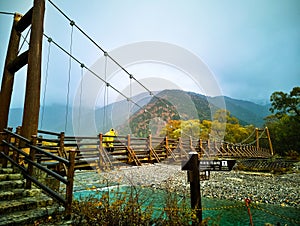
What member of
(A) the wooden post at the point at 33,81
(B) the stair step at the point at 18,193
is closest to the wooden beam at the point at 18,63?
(A) the wooden post at the point at 33,81

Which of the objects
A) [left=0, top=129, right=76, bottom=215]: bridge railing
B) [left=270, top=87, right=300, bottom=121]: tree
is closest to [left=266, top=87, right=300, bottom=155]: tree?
[left=270, top=87, right=300, bottom=121]: tree

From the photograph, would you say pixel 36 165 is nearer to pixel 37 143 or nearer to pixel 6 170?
pixel 6 170

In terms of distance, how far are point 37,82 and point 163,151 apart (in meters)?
5.84

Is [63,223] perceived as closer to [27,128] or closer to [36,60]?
[27,128]

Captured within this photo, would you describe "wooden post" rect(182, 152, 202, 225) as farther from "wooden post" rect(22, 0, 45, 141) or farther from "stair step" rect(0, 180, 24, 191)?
"wooden post" rect(22, 0, 45, 141)

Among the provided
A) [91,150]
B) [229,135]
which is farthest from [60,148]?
[229,135]

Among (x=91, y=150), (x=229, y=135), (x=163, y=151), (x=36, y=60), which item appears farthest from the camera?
(x=229, y=135)

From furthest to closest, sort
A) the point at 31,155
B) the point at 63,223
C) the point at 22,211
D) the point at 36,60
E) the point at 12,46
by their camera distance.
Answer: the point at 12,46
the point at 36,60
the point at 31,155
the point at 22,211
the point at 63,223

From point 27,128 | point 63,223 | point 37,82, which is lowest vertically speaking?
point 63,223

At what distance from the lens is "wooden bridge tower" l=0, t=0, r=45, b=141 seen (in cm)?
324

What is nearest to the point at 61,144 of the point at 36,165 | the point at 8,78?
the point at 36,165

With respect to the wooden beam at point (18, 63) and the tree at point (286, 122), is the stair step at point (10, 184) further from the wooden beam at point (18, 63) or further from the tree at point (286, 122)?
the tree at point (286, 122)

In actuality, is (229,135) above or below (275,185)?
above

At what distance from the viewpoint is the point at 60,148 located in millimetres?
4137
